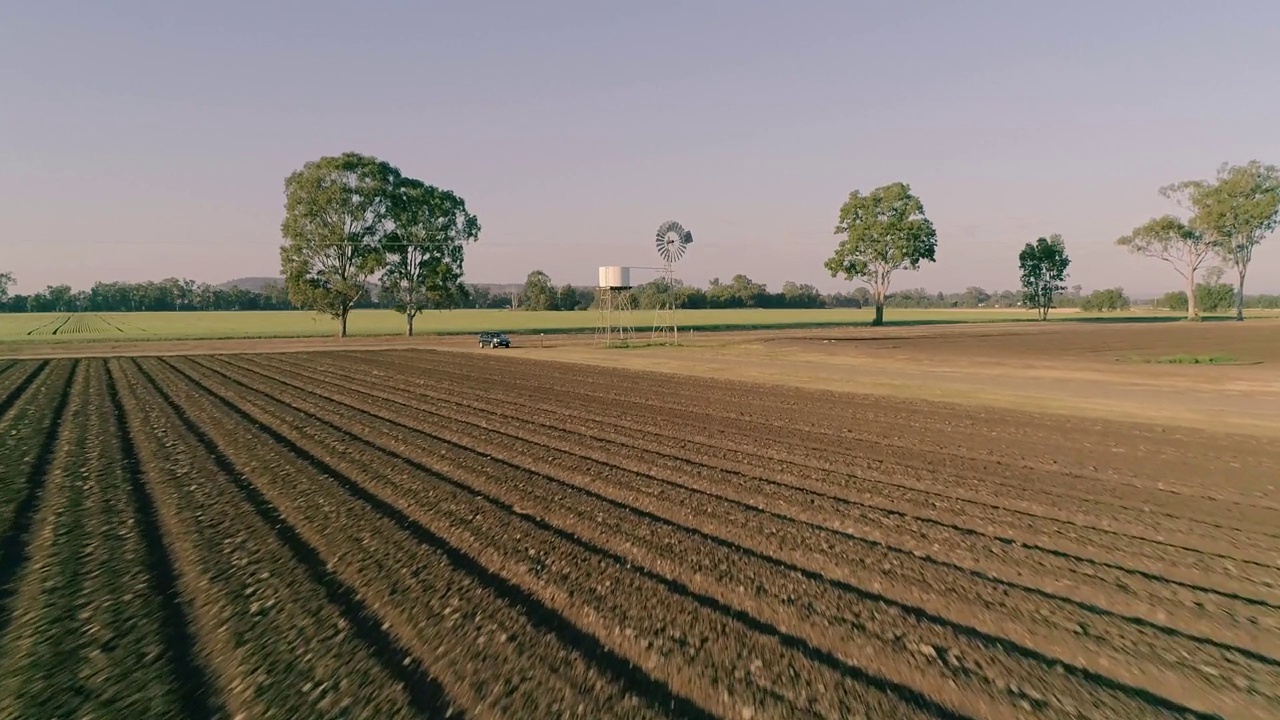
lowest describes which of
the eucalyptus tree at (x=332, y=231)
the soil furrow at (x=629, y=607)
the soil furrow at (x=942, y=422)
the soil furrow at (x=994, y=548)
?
the soil furrow at (x=942, y=422)

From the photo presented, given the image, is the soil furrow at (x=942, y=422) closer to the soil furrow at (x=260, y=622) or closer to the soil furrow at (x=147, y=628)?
the soil furrow at (x=260, y=622)

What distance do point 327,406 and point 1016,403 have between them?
22854 mm

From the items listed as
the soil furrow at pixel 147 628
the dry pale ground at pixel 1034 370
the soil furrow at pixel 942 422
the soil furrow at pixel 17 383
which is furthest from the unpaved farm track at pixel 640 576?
the soil furrow at pixel 17 383

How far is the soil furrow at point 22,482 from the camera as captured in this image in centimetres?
873

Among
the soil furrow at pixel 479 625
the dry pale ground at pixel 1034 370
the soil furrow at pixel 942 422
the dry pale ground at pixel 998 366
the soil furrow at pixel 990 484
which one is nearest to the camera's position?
the soil furrow at pixel 479 625

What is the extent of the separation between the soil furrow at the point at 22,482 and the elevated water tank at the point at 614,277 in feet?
133

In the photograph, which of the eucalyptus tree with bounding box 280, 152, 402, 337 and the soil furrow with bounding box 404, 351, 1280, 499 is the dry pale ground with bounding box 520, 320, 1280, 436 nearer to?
the soil furrow with bounding box 404, 351, 1280, 499

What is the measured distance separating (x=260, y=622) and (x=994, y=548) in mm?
8517

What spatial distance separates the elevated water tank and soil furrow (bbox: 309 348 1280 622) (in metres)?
46.5

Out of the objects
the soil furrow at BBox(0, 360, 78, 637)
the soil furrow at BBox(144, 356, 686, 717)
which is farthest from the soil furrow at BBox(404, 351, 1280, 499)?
the soil furrow at BBox(0, 360, 78, 637)

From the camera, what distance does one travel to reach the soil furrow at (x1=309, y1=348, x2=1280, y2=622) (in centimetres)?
766

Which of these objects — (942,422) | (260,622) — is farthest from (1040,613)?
(942,422)

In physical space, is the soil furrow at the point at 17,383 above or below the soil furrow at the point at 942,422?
above

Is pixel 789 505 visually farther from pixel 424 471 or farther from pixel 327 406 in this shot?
→ pixel 327 406
